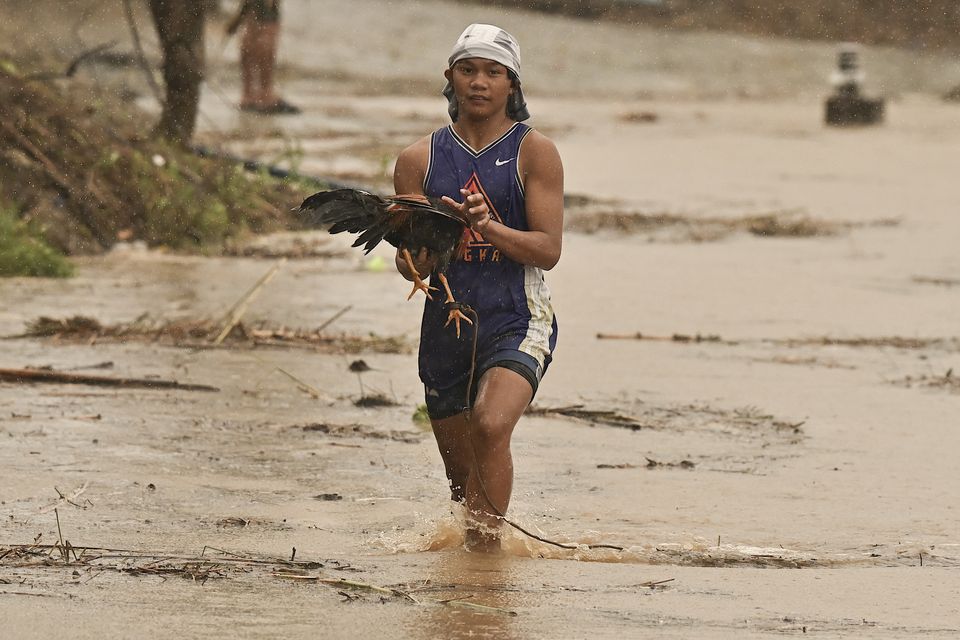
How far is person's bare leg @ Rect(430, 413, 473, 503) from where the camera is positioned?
17.0 feet

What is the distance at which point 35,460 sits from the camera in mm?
5824

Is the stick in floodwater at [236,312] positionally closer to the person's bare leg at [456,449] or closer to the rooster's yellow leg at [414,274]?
the person's bare leg at [456,449]

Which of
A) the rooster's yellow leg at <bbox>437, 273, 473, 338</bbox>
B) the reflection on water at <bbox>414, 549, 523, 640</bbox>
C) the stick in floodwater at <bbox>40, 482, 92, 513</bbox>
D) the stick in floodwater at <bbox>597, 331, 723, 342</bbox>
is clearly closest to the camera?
the reflection on water at <bbox>414, 549, 523, 640</bbox>

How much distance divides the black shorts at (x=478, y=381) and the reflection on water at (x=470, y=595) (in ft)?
1.45

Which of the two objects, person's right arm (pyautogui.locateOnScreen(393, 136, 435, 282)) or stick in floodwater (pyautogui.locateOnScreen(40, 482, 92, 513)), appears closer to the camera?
person's right arm (pyautogui.locateOnScreen(393, 136, 435, 282))

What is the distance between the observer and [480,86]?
4.93 meters

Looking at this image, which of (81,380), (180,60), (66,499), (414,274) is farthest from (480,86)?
(180,60)

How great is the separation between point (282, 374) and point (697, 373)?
195 cm

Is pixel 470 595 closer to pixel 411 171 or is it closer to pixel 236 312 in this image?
pixel 411 171

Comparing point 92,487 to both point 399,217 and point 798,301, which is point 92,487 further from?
point 798,301

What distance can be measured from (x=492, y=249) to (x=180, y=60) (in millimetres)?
8596

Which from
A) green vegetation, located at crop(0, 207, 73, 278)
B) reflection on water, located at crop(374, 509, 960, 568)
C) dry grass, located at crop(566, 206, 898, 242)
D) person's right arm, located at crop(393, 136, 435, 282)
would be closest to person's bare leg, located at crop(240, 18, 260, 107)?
dry grass, located at crop(566, 206, 898, 242)

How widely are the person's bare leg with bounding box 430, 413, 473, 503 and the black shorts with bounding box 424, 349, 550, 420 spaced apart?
0.03 meters

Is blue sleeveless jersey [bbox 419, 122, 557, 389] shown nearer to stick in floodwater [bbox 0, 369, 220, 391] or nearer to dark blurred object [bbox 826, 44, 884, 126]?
stick in floodwater [bbox 0, 369, 220, 391]
